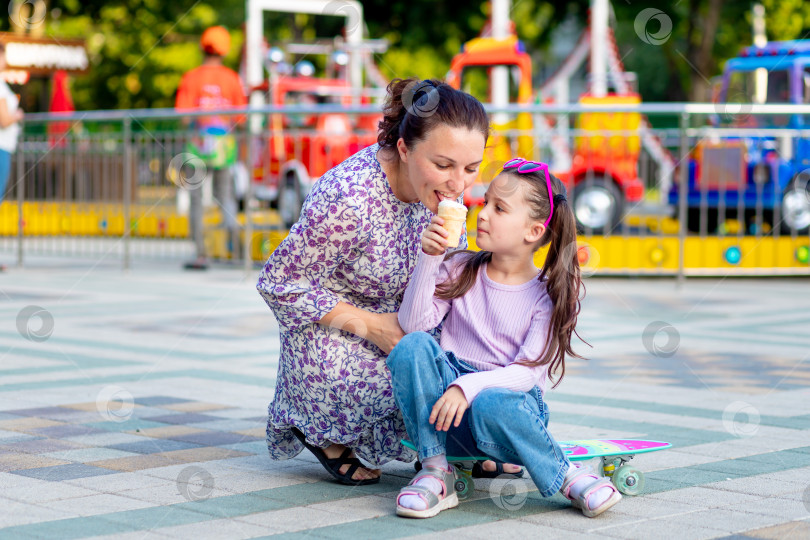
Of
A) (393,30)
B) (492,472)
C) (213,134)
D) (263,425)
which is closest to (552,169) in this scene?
(213,134)

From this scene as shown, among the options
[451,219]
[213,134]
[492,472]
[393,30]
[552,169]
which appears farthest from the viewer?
[393,30]

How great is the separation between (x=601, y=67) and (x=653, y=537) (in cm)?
1196

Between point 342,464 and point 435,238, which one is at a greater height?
point 435,238

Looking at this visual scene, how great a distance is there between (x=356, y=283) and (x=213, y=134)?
7.66 m

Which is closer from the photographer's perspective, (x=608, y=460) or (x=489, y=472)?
(x=608, y=460)

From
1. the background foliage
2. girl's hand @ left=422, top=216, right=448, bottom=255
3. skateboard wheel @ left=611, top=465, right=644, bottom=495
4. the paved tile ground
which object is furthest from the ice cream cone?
the background foliage

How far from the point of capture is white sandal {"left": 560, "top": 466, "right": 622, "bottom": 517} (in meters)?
3.26

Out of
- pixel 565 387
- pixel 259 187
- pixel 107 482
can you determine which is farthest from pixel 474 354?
pixel 259 187

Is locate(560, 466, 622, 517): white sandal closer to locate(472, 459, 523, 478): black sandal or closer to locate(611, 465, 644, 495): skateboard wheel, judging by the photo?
locate(611, 465, 644, 495): skateboard wheel

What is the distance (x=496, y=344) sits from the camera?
3480mm

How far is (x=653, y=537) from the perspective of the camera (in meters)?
3.06

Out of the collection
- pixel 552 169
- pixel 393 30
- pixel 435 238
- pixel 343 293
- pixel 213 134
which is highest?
pixel 393 30

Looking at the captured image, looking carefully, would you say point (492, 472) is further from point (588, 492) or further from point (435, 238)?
point (435, 238)

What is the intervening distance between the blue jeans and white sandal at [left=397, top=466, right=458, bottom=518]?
0.06 metres
